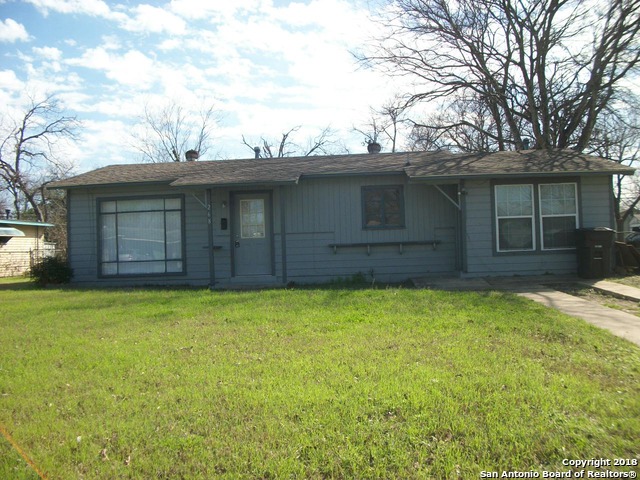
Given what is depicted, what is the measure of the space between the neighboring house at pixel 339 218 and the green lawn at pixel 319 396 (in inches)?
203

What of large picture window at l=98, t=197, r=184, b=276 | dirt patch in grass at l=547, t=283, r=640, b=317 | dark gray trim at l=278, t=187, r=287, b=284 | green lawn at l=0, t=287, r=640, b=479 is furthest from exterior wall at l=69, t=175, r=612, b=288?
green lawn at l=0, t=287, r=640, b=479

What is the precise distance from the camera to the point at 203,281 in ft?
42.0

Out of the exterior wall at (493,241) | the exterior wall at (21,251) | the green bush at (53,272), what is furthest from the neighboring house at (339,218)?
the exterior wall at (21,251)

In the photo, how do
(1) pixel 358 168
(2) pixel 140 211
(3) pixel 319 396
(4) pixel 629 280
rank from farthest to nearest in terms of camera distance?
(2) pixel 140 211
(1) pixel 358 168
(4) pixel 629 280
(3) pixel 319 396

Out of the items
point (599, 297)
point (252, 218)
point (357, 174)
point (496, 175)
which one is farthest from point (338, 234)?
point (599, 297)

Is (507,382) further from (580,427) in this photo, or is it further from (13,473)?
(13,473)

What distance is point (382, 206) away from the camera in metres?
12.5

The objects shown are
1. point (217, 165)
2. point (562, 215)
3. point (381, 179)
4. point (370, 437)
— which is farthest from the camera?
point (217, 165)

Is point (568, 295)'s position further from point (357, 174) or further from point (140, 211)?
point (140, 211)

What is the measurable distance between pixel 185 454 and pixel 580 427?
2.63m

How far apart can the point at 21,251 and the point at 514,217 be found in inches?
859

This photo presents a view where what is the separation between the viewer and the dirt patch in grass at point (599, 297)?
775 centimetres

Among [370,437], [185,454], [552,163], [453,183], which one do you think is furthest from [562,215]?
[185,454]

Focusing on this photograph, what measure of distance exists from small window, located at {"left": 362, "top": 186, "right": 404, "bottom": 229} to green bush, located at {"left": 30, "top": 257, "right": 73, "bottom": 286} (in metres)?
8.40
